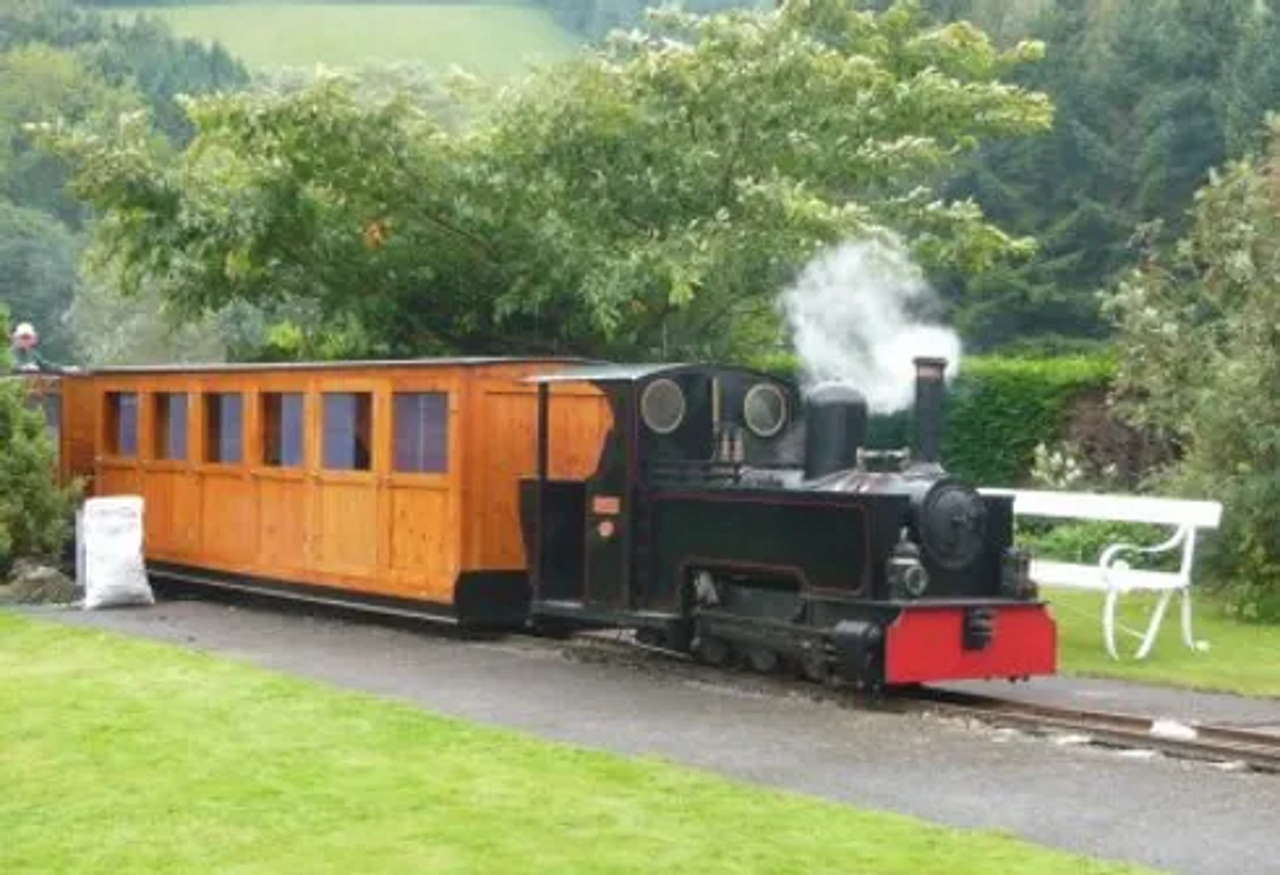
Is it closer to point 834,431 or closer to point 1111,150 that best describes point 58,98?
point 1111,150

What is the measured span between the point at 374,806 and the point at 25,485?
477 inches

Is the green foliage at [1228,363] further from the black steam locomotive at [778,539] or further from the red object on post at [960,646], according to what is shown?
the red object on post at [960,646]

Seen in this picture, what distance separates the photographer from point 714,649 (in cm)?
1383

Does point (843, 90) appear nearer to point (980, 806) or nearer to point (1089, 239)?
point (980, 806)

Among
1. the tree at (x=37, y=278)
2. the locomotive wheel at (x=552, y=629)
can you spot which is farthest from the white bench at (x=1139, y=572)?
the tree at (x=37, y=278)

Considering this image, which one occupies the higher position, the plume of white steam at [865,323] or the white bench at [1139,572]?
the plume of white steam at [865,323]

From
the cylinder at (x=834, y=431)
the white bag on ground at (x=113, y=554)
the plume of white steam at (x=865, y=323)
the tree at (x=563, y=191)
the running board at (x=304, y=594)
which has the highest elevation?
the tree at (x=563, y=191)

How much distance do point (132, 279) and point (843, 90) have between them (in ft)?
24.3

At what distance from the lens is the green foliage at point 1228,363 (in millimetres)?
17484

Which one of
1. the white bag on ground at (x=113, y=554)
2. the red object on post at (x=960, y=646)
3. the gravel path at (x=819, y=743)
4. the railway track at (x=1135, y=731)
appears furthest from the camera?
the white bag on ground at (x=113, y=554)

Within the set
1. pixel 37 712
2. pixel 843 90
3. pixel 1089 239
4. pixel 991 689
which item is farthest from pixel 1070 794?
pixel 1089 239

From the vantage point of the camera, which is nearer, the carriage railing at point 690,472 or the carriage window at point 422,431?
the carriage railing at point 690,472

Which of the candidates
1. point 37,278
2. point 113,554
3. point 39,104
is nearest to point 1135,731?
point 113,554

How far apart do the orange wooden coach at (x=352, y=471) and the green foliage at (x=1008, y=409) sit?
9663mm
